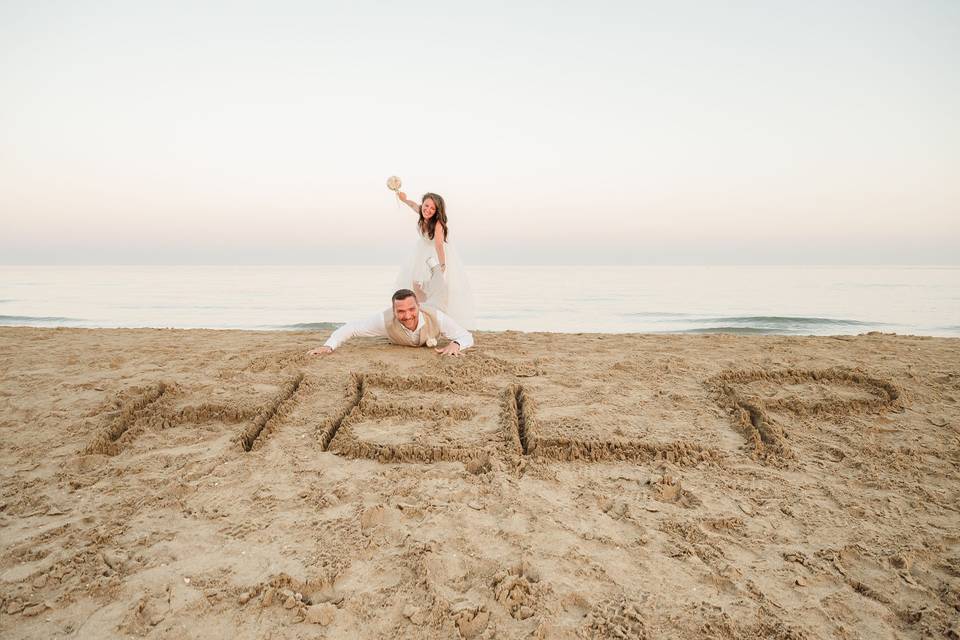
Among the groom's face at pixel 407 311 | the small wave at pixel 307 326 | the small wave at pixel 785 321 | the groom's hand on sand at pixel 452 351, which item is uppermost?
the groom's face at pixel 407 311

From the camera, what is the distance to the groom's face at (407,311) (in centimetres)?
530

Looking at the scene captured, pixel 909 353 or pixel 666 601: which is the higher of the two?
pixel 909 353

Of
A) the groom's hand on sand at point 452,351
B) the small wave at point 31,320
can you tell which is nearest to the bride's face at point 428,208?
the groom's hand on sand at point 452,351

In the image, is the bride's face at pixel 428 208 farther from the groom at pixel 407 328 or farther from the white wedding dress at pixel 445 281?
the groom at pixel 407 328

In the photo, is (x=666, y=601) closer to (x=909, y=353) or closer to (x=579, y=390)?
(x=579, y=390)

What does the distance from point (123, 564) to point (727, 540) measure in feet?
9.28

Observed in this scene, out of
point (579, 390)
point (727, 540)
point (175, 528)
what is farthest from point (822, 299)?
point (175, 528)

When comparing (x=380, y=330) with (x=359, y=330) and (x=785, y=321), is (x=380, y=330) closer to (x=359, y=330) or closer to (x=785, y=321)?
(x=359, y=330)

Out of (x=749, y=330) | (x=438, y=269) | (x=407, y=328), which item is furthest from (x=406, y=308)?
(x=749, y=330)

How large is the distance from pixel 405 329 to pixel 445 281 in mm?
1359

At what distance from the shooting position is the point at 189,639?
195 cm

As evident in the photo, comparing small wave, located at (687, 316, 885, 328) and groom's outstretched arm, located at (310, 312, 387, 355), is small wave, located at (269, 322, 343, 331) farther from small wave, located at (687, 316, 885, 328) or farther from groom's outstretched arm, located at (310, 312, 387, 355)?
small wave, located at (687, 316, 885, 328)

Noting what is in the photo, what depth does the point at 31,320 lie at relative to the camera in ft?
45.4

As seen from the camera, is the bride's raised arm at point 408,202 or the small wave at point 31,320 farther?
the small wave at point 31,320
